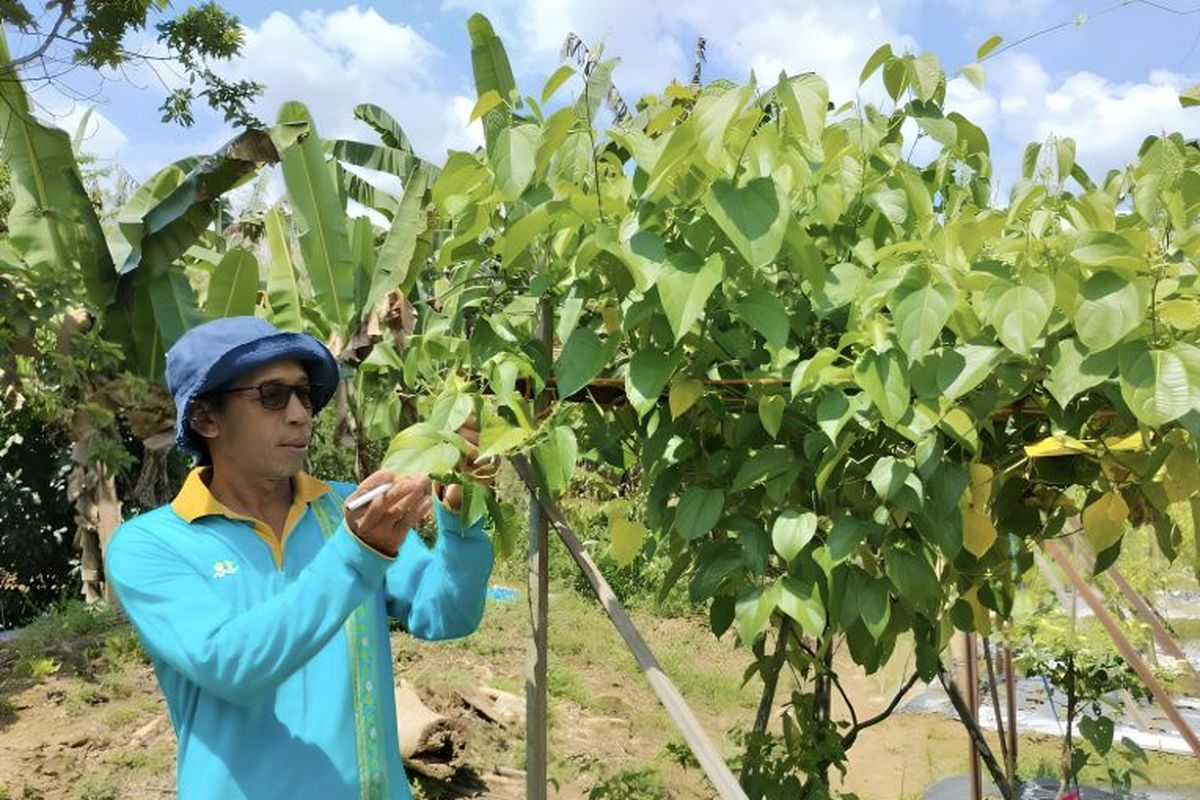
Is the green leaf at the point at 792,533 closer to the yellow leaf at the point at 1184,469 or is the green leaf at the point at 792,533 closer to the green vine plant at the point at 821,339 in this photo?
the green vine plant at the point at 821,339

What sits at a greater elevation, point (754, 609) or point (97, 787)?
point (754, 609)

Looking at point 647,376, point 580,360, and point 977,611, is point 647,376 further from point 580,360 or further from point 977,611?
point 977,611

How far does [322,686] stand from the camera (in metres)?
1.47

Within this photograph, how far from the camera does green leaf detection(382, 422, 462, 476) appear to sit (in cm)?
125

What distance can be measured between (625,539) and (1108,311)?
2.50 feet

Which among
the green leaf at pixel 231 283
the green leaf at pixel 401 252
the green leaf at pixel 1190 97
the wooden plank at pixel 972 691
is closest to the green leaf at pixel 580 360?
the green leaf at pixel 1190 97

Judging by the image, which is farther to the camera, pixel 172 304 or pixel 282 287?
pixel 172 304

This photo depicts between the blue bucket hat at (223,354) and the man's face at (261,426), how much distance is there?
2 cm

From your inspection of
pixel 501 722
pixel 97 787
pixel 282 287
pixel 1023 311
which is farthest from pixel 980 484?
pixel 501 722

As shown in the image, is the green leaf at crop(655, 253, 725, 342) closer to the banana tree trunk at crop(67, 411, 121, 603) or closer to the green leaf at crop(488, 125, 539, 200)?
the green leaf at crop(488, 125, 539, 200)

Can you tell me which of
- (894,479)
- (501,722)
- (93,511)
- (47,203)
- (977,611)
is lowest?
(501,722)

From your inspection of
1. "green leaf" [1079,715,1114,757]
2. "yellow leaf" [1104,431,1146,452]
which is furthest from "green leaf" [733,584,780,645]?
"green leaf" [1079,715,1114,757]

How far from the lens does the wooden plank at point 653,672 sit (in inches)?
52.3

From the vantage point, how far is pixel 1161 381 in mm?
1006
